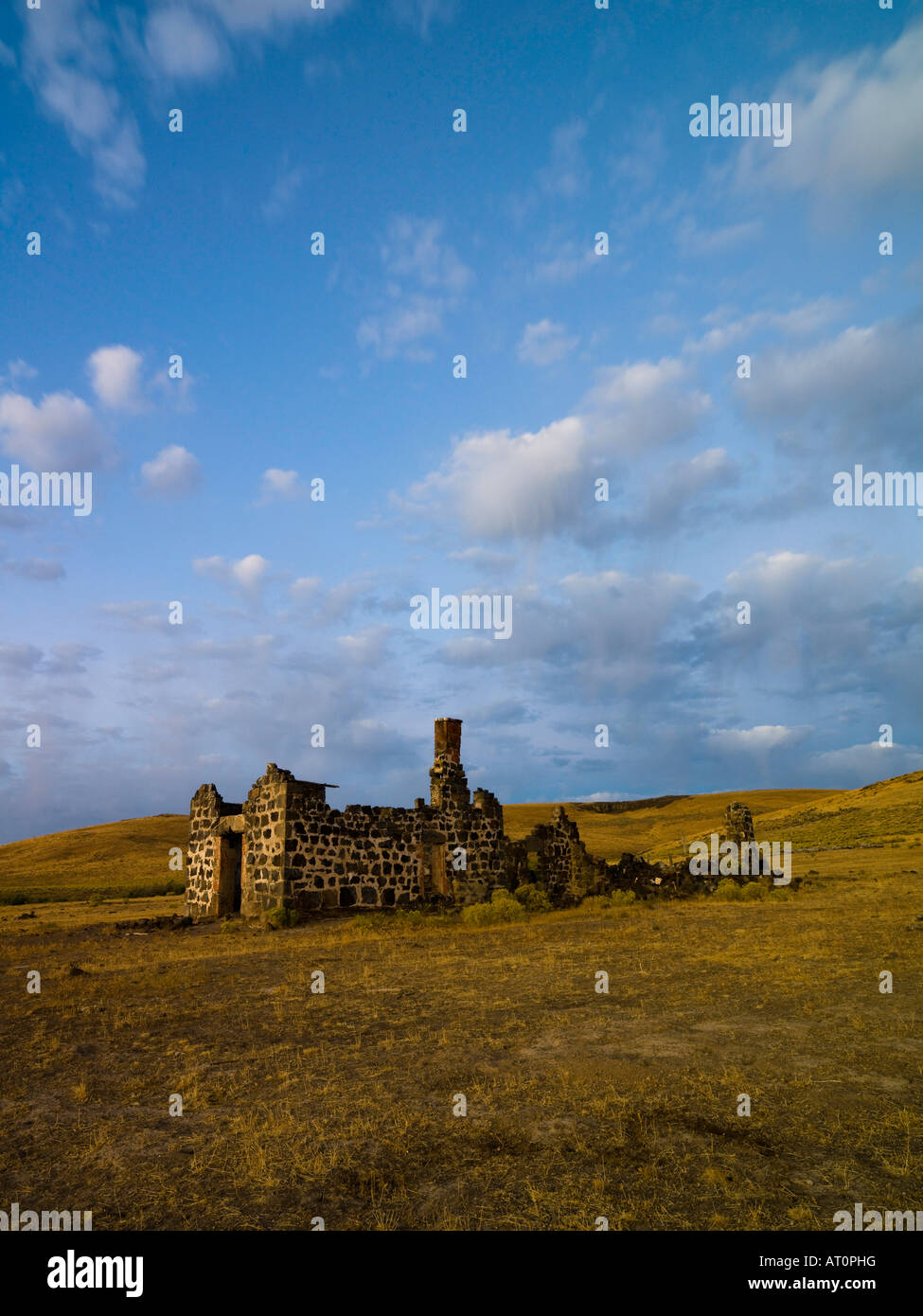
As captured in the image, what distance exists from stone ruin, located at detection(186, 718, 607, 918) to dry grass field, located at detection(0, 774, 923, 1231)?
553cm

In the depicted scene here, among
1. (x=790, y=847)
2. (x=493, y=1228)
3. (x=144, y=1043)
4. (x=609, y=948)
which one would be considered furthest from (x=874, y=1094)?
(x=790, y=847)

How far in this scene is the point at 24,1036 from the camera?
8.14 meters

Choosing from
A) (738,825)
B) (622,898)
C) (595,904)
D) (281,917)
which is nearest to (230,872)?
(281,917)

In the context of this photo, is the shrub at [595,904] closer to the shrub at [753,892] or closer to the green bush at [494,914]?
the green bush at [494,914]

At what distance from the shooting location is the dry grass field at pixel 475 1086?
4242 mm

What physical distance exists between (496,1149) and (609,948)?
30.1 feet

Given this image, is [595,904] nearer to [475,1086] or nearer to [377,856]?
[377,856]

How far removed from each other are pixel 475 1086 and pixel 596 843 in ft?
168

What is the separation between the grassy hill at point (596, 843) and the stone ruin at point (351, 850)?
12653mm

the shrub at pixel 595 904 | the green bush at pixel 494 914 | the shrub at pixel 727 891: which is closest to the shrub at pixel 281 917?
the green bush at pixel 494 914

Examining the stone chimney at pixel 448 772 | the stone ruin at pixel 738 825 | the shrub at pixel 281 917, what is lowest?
the shrub at pixel 281 917

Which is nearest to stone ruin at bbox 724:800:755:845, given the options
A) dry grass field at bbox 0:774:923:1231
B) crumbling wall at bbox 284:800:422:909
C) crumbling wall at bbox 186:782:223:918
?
crumbling wall at bbox 284:800:422:909

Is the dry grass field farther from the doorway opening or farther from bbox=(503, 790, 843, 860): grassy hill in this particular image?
bbox=(503, 790, 843, 860): grassy hill

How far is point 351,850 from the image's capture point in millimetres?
20312
